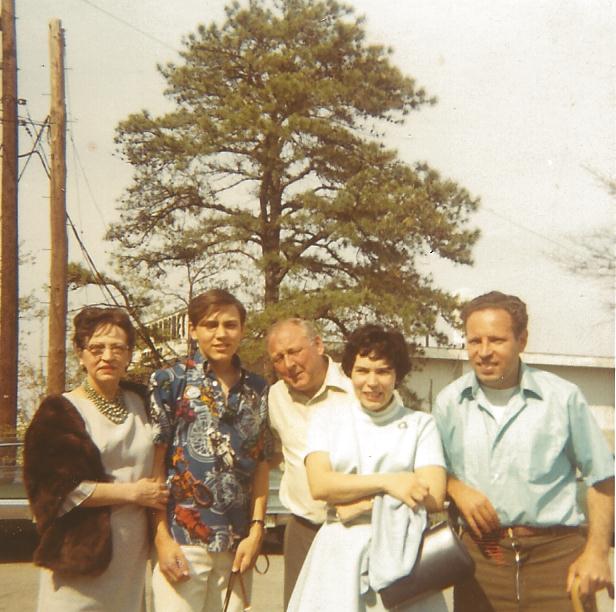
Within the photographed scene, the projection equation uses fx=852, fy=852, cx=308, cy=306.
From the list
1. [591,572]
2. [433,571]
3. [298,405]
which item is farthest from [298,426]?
[591,572]

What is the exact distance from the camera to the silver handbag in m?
2.60

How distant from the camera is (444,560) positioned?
8.56 ft

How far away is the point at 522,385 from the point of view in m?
2.84

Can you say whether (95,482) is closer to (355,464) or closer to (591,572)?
(355,464)

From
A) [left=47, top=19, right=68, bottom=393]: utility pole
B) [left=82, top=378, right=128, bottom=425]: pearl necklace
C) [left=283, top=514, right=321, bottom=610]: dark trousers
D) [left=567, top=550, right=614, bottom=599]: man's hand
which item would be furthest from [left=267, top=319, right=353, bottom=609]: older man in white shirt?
[left=47, top=19, right=68, bottom=393]: utility pole

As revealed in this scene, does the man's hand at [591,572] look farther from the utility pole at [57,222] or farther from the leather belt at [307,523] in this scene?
the utility pole at [57,222]

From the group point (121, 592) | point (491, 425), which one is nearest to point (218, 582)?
point (121, 592)

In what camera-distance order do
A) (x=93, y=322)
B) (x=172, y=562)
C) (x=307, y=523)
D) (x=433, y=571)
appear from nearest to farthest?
(x=433, y=571), (x=172, y=562), (x=93, y=322), (x=307, y=523)

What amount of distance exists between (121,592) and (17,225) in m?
8.12

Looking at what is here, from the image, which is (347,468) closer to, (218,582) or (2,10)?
(218,582)

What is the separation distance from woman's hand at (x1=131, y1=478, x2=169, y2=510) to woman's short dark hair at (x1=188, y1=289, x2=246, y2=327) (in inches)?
23.2

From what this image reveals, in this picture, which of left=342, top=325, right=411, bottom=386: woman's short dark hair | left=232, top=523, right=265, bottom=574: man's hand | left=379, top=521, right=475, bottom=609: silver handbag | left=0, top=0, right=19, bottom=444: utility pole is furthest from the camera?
left=0, top=0, right=19, bottom=444: utility pole

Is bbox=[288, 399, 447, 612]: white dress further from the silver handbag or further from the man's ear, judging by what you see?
the man's ear

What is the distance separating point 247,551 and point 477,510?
0.85 metres
